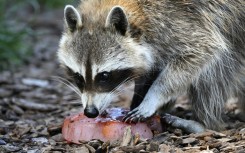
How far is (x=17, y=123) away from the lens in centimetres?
733

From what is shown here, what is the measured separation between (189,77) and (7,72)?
4605mm

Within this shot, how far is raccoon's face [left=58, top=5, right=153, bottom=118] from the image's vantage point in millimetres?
6059

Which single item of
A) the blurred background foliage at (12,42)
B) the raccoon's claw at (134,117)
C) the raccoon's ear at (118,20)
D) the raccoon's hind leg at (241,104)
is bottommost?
the raccoon's claw at (134,117)

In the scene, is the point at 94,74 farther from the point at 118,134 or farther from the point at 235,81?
the point at 235,81

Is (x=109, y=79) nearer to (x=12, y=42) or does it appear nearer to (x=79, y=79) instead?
(x=79, y=79)

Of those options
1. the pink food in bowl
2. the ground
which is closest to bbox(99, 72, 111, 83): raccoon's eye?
the pink food in bowl

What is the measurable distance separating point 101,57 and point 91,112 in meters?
0.58

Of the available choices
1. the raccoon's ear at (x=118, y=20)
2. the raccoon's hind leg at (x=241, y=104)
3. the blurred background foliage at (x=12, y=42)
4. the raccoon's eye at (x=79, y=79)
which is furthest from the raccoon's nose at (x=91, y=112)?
the blurred background foliage at (x=12, y=42)

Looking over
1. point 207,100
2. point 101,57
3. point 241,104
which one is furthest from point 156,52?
point 241,104

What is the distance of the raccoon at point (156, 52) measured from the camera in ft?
20.1

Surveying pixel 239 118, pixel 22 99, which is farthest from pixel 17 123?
pixel 239 118

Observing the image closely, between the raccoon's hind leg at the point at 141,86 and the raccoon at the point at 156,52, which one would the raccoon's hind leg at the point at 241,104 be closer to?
the raccoon at the point at 156,52

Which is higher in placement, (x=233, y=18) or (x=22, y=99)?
(x=233, y=18)

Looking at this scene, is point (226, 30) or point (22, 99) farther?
point (22, 99)
